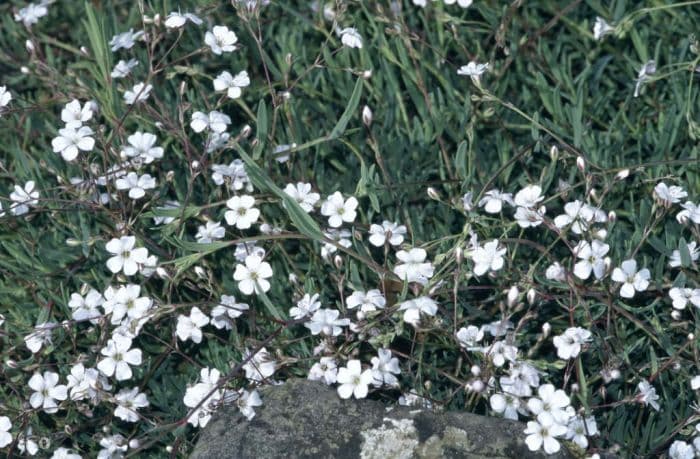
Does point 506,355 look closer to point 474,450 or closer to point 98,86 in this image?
point 474,450

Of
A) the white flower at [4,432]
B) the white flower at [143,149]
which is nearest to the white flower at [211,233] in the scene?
the white flower at [143,149]

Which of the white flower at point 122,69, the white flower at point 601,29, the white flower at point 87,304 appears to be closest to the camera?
the white flower at point 87,304

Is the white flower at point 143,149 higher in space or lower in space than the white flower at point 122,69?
lower

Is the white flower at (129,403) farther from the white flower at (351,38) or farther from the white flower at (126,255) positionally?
the white flower at (351,38)

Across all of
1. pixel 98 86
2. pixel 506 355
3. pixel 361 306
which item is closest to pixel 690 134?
pixel 506 355

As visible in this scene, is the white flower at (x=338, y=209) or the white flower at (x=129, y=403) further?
the white flower at (x=338, y=209)

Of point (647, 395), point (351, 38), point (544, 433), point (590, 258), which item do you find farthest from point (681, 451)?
point (351, 38)
